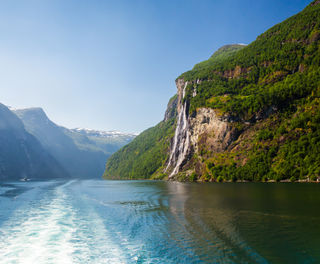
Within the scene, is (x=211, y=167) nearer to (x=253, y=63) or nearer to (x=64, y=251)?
(x=253, y=63)

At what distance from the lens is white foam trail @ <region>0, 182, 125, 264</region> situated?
636 inches

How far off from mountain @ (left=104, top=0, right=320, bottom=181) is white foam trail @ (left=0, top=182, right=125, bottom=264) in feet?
228

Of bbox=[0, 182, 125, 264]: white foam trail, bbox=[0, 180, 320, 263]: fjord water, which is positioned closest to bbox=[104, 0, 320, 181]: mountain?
bbox=[0, 180, 320, 263]: fjord water

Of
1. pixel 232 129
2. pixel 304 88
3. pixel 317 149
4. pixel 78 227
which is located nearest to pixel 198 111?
pixel 232 129

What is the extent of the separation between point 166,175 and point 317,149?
92.7 m

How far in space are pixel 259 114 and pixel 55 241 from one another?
101189mm

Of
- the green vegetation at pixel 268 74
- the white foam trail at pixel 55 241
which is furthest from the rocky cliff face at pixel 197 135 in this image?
the white foam trail at pixel 55 241

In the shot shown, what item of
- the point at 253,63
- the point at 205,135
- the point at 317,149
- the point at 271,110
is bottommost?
the point at 317,149

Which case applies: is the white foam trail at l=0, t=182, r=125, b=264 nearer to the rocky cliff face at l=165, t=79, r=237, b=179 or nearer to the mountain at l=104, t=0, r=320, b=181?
the mountain at l=104, t=0, r=320, b=181

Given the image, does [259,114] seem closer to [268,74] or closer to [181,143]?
[268,74]

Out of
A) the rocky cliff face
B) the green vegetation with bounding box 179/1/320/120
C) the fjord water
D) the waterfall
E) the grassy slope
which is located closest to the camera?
the fjord water

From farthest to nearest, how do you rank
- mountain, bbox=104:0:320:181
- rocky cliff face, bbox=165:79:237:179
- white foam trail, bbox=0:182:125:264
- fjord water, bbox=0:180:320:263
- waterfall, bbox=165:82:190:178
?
waterfall, bbox=165:82:190:178
rocky cliff face, bbox=165:79:237:179
mountain, bbox=104:0:320:181
white foam trail, bbox=0:182:125:264
fjord water, bbox=0:180:320:263

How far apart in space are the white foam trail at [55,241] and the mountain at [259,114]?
228 feet

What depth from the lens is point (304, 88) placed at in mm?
92625
